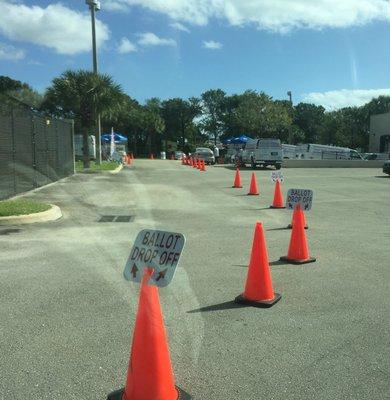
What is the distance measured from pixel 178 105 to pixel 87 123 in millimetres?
66684

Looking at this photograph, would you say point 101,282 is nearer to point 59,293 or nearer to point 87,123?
point 59,293

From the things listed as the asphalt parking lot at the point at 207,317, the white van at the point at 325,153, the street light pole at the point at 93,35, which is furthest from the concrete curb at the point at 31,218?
the white van at the point at 325,153

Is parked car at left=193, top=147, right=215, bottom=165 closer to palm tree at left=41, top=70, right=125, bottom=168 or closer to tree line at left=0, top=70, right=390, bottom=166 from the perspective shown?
tree line at left=0, top=70, right=390, bottom=166

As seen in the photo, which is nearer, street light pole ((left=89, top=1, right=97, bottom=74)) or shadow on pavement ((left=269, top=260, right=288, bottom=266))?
shadow on pavement ((left=269, top=260, right=288, bottom=266))

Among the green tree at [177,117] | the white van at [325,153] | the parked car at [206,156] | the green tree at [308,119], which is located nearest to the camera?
the parked car at [206,156]

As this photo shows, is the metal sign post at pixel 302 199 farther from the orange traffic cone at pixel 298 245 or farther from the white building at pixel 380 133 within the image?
the white building at pixel 380 133

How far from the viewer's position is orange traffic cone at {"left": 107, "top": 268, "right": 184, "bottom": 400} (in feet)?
10.7

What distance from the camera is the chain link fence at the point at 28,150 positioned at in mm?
14078

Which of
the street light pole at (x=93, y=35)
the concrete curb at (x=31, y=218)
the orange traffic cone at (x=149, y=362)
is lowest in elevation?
the concrete curb at (x=31, y=218)

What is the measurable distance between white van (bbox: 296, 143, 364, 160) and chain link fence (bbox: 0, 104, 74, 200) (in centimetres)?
3071

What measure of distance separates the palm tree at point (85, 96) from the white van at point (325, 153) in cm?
2435

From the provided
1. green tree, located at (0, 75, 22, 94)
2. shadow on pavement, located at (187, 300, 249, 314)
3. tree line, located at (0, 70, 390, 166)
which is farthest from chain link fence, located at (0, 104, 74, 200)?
green tree, located at (0, 75, 22, 94)

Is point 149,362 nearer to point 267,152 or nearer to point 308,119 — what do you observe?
point 267,152

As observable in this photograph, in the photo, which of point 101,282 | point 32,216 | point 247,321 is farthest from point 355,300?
point 32,216
